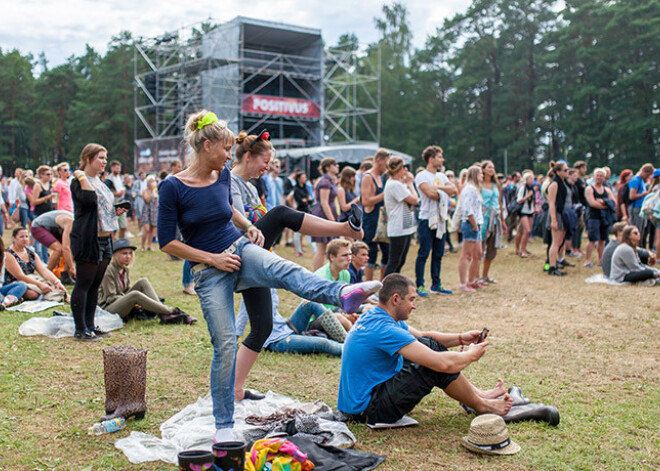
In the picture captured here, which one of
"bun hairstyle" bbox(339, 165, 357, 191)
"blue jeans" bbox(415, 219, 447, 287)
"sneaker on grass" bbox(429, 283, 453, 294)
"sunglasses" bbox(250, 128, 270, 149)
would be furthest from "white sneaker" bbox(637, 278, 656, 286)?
"sunglasses" bbox(250, 128, 270, 149)

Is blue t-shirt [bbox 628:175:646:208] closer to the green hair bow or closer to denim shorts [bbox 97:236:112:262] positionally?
denim shorts [bbox 97:236:112:262]

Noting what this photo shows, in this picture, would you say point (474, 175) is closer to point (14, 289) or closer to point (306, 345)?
Answer: point (306, 345)

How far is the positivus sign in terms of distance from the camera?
30.3 meters

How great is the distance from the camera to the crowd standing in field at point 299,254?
3.22 metres

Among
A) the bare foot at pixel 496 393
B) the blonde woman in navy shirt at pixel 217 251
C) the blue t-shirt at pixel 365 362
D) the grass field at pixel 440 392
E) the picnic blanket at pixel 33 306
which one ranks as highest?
the blonde woman in navy shirt at pixel 217 251

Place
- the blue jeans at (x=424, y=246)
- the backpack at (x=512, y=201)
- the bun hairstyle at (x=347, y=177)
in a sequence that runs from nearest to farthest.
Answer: the blue jeans at (x=424, y=246), the bun hairstyle at (x=347, y=177), the backpack at (x=512, y=201)

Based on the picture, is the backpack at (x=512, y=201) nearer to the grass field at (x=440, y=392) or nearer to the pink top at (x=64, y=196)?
the grass field at (x=440, y=392)

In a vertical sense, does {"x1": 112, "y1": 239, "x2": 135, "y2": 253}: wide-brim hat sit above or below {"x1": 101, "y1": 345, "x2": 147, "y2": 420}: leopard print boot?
above

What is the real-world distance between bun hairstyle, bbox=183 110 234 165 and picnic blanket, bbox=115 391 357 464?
1582mm

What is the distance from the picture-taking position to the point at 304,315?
574 cm

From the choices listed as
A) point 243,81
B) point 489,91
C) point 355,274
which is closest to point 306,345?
point 355,274

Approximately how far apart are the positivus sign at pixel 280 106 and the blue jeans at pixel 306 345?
84.8 feet

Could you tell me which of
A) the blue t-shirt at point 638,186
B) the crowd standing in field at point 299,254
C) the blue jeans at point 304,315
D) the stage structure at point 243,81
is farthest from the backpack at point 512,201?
the stage structure at point 243,81

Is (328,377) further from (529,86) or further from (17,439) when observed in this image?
(529,86)
